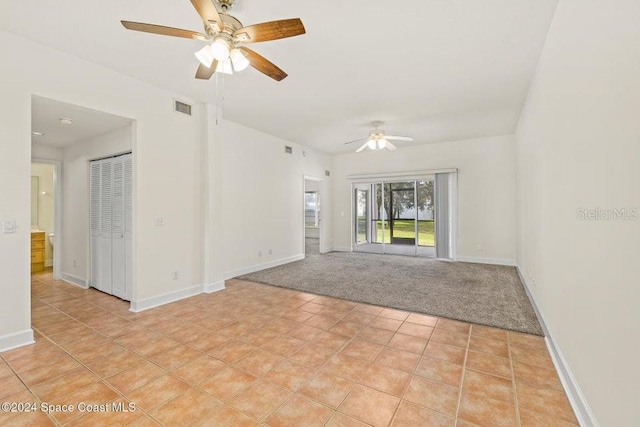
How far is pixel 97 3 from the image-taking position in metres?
2.25

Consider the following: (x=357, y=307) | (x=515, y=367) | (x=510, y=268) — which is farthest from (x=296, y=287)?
(x=510, y=268)

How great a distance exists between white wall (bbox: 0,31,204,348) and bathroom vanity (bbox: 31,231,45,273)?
3981mm

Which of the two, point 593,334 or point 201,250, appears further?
point 201,250

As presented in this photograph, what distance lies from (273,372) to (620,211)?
7.84 ft

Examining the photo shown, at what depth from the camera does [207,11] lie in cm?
189

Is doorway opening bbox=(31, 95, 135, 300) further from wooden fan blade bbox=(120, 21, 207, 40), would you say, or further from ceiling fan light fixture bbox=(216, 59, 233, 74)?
ceiling fan light fixture bbox=(216, 59, 233, 74)

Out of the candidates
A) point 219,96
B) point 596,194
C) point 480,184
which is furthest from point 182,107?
point 480,184

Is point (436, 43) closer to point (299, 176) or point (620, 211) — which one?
point (620, 211)

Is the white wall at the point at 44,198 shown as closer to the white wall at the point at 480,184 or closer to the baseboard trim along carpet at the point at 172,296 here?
the baseboard trim along carpet at the point at 172,296

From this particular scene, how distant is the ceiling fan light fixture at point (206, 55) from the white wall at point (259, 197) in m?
2.23

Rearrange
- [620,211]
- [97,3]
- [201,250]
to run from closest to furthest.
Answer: [620,211], [97,3], [201,250]

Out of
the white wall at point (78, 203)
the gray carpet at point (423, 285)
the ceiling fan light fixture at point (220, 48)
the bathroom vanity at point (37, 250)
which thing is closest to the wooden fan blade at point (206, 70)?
the ceiling fan light fixture at point (220, 48)

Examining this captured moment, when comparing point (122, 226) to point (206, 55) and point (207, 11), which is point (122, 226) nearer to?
point (206, 55)

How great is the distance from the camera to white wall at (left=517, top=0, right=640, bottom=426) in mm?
1207
